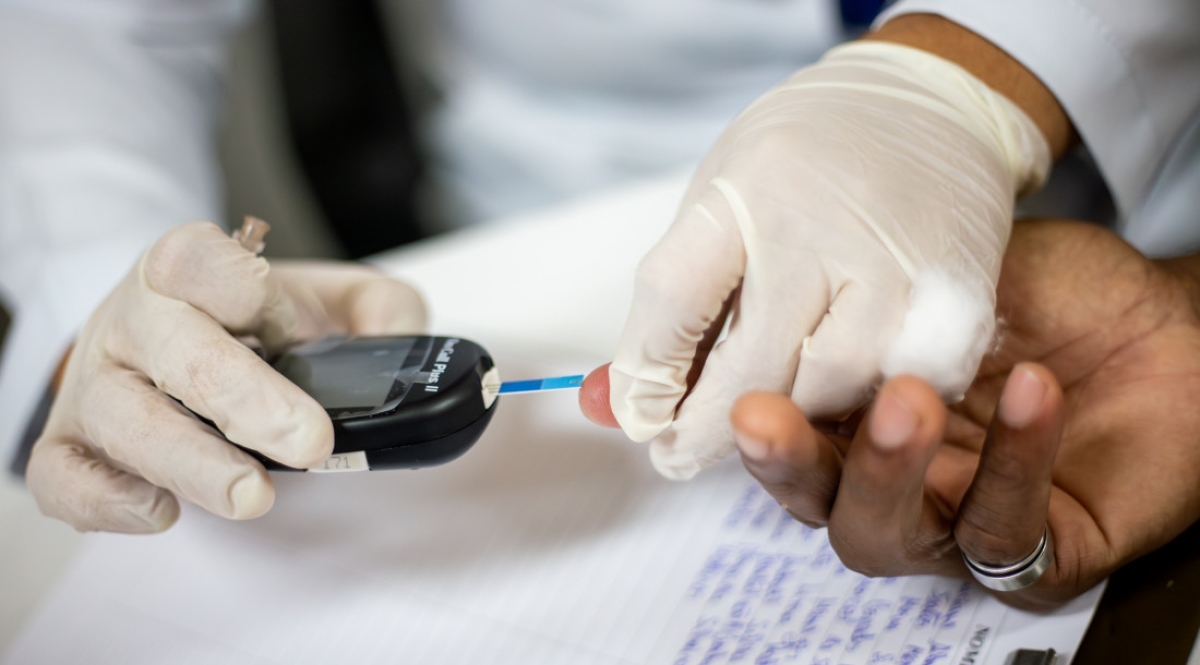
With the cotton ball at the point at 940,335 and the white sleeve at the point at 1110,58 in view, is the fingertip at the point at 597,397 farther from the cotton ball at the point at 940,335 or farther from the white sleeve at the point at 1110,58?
the white sleeve at the point at 1110,58

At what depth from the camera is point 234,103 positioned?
114 centimetres

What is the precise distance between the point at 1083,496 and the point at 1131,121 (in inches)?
13.0

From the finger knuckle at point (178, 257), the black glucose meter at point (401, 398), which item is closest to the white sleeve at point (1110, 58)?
the black glucose meter at point (401, 398)

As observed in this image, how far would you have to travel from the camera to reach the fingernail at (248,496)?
1.60ft

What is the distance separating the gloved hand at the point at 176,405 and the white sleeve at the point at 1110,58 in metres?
0.55

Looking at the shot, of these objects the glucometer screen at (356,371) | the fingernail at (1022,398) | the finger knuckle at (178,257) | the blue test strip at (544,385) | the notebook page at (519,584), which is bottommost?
the notebook page at (519,584)

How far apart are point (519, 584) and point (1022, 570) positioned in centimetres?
29

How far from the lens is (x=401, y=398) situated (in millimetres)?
489

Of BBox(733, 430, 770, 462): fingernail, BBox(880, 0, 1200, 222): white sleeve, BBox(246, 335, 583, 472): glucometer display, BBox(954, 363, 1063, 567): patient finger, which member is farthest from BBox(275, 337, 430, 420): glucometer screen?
BBox(880, 0, 1200, 222): white sleeve

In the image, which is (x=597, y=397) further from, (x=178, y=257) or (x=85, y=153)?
(x=85, y=153)

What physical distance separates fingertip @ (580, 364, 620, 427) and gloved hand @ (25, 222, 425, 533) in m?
0.15

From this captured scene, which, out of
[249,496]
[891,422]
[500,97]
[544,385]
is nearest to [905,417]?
[891,422]

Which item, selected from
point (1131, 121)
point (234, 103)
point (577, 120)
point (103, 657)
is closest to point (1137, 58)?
point (1131, 121)

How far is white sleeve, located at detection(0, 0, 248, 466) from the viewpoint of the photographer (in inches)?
30.8
